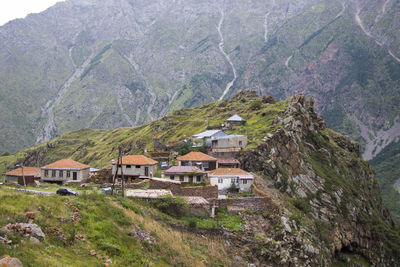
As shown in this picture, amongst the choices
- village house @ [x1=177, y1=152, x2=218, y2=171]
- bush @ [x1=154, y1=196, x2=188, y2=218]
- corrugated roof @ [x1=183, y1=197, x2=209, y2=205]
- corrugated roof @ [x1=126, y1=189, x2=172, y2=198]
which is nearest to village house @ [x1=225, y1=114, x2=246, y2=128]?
village house @ [x1=177, y1=152, x2=218, y2=171]

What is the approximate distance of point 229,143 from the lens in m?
66.0

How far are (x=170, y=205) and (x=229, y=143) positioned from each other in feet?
102

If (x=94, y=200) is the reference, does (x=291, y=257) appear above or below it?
below

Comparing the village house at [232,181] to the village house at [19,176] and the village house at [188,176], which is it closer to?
the village house at [188,176]

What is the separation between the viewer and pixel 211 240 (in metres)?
34.4

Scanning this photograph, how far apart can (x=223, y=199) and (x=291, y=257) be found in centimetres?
972

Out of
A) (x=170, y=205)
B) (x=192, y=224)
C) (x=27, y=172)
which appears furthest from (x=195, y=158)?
(x=27, y=172)

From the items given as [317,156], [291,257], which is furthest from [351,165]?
[291,257]

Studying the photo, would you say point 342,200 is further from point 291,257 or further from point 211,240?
point 211,240

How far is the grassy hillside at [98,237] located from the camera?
18214mm


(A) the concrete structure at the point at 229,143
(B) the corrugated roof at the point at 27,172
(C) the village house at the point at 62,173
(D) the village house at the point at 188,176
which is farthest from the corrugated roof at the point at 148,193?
(A) the concrete structure at the point at 229,143

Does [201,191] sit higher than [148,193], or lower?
lower

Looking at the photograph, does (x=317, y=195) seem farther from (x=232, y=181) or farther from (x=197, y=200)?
(x=197, y=200)

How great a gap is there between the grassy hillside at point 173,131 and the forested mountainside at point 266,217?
0.64 m
